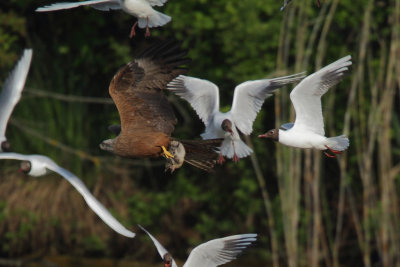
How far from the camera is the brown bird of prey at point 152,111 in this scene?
5.12 metres

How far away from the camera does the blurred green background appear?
948 cm

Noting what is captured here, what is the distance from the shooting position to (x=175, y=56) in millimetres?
5133

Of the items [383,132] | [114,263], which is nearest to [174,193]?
[114,263]

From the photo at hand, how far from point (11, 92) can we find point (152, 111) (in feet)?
4.89

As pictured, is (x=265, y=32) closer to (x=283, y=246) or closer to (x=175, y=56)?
(x=283, y=246)

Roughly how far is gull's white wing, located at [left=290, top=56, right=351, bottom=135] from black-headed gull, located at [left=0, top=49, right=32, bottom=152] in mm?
2133

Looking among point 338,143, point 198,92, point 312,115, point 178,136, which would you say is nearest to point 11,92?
point 198,92

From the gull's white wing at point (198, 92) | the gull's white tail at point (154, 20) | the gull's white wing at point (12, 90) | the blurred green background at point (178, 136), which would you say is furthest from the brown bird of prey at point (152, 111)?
the blurred green background at point (178, 136)

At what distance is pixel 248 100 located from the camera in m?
6.16

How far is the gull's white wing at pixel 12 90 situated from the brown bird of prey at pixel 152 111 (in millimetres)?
1156

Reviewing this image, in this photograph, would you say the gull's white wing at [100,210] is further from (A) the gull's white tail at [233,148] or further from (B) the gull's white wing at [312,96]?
(A) the gull's white tail at [233,148]

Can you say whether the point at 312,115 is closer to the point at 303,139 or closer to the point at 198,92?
the point at 303,139

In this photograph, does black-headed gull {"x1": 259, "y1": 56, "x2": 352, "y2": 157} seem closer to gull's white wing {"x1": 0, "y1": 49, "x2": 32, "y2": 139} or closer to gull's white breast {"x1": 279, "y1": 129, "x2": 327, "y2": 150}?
gull's white breast {"x1": 279, "y1": 129, "x2": 327, "y2": 150}

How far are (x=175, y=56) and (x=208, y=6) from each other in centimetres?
483
